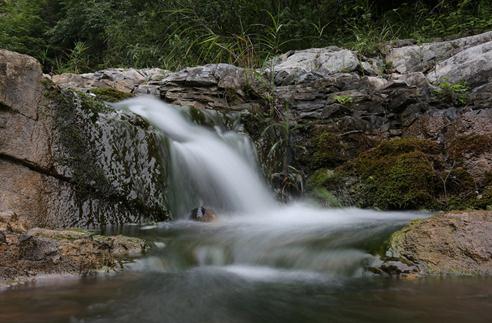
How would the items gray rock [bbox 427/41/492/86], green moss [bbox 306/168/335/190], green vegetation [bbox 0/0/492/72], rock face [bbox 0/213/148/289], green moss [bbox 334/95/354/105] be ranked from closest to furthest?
rock face [bbox 0/213/148/289] < green moss [bbox 306/168/335/190] < gray rock [bbox 427/41/492/86] < green moss [bbox 334/95/354/105] < green vegetation [bbox 0/0/492/72]

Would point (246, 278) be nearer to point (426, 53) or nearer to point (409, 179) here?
point (409, 179)

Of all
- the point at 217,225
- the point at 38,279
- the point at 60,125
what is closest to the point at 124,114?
the point at 60,125

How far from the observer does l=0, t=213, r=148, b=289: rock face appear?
2.45 metres

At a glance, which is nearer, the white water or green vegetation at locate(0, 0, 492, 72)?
the white water

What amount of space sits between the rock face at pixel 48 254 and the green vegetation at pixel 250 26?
4360mm

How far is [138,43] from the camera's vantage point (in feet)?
33.4

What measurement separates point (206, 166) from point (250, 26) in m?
4.38

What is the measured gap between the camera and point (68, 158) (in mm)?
3941

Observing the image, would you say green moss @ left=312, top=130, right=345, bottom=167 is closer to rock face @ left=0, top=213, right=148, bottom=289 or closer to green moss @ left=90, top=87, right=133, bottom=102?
green moss @ left=90, top=87, right=133, bottom=102

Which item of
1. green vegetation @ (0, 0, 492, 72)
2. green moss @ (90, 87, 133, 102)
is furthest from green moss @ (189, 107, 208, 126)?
green vegetation @ (0, 0, 492, 72)

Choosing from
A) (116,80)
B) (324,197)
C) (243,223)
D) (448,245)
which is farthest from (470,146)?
(116,80)

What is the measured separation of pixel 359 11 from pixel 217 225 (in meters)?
6.96

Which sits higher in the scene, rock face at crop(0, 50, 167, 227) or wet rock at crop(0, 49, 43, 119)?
wet rock at crop(0, 49, 43, 119)

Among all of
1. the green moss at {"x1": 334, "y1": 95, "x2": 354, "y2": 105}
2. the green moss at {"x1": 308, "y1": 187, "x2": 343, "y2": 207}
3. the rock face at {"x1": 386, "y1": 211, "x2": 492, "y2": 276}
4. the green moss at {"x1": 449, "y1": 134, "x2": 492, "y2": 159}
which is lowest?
the rock face at {"x1": 386, "y1": 211, "x2": 492, "y2": 276}
